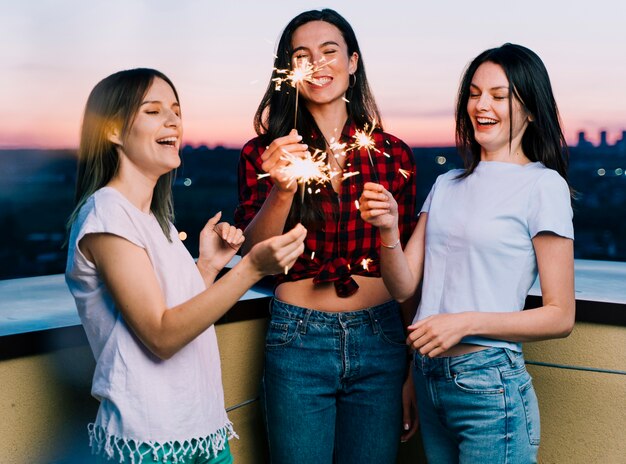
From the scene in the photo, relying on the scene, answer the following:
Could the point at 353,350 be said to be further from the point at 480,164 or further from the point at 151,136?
the point at 151,136

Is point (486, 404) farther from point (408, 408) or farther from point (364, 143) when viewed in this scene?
point (364, 143)

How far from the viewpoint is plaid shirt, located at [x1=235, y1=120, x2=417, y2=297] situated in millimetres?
1940

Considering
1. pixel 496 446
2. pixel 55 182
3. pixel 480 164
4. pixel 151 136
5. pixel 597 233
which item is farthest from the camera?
pixel 55 182

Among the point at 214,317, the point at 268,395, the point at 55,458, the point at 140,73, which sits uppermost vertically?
the point at 140,73

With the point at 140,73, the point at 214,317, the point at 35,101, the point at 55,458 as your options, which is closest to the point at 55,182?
the point at 35,101

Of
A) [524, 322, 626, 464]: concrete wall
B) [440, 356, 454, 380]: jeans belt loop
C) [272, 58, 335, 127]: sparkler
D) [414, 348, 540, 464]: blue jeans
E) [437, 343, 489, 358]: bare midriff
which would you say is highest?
[272, 58, 335, 127]: sparkler

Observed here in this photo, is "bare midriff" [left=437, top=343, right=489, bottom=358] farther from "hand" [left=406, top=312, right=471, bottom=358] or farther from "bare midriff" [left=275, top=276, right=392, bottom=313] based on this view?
"bare midriff" [left=275, top=276, right=392, bottom=313]

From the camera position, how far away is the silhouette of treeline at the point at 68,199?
3.03 m

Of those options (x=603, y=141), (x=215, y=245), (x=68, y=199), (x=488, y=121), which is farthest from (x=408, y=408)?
(x=603, y=141)

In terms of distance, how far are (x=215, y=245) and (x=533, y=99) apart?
2.72ft

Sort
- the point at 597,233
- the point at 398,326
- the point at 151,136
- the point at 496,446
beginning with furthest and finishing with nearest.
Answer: the point at 597,233
the point at 398,326
the point at 496,446
the point at 151,136

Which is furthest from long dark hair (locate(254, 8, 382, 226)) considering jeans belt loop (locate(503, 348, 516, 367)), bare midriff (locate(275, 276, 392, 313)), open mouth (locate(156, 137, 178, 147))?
jeans belt loop (locate(503, 348, 516, 367))

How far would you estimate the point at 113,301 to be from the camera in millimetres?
1464

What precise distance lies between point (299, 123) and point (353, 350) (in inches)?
24.6
